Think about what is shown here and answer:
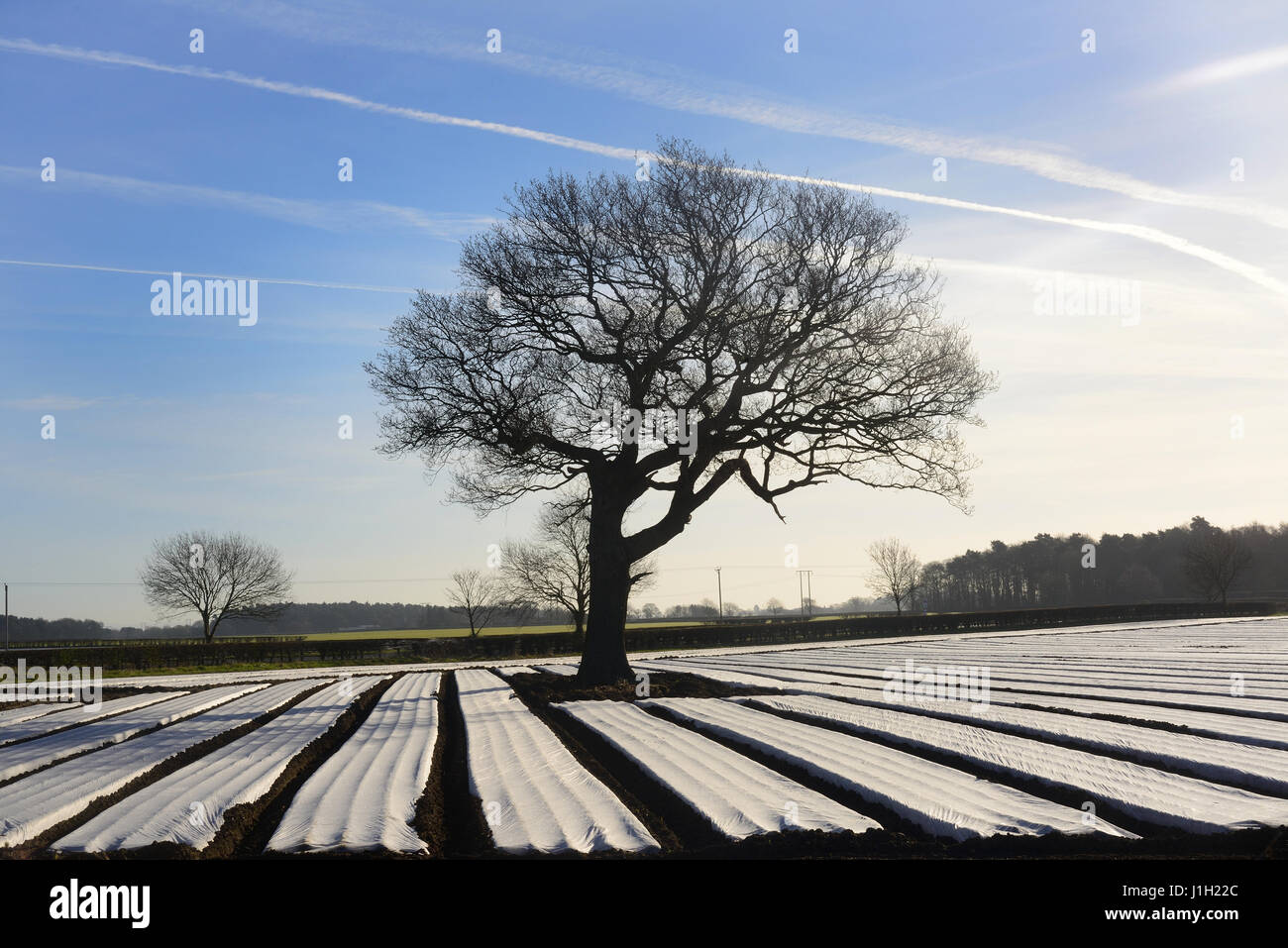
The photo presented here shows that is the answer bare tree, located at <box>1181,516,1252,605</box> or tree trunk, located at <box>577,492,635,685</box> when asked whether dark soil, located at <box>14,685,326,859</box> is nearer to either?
tree trunk, located at <box>577,492,635,685</box>

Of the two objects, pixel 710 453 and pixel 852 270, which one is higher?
pixel 852 270

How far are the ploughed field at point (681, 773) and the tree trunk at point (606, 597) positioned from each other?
6.78 feet

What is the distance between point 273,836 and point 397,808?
92 cm

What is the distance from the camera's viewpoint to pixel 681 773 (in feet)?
27.4

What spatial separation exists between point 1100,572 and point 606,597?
360 feet

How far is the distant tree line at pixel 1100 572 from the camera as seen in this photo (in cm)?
9750

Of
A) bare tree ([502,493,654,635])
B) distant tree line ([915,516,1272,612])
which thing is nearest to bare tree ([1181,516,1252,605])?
distant tree line ([915,516,1272,612])

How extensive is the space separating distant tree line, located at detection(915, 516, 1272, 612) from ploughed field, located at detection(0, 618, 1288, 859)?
6469 cm

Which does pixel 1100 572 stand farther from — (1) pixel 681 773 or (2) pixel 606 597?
(1) pixel 681 773

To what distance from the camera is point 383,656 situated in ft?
134

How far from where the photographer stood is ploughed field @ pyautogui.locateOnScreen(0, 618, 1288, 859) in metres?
6.16

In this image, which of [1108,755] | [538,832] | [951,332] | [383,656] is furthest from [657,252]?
[383,656]

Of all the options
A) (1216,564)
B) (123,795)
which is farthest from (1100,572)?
(123,795)
